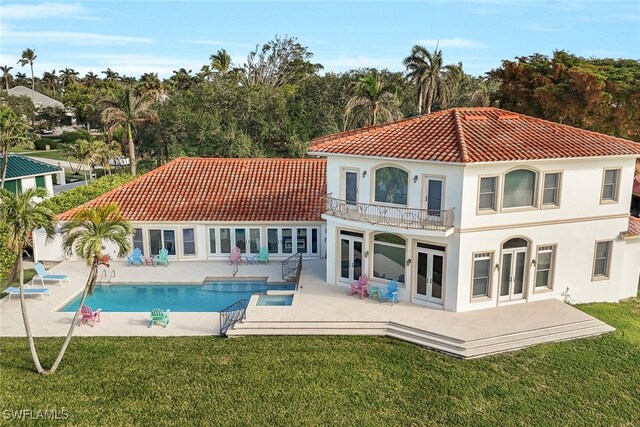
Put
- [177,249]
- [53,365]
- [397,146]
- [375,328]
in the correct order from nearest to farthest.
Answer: [53,365] < [375,328] < [397,146] < [177,249]

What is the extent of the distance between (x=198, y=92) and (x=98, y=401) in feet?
136

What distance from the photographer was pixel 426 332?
61.3 ft

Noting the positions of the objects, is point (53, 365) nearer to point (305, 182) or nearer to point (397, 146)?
point (397, 146)

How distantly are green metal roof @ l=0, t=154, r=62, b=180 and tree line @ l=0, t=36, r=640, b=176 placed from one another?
6497 millimetres

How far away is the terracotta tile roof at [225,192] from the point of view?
2814 cm

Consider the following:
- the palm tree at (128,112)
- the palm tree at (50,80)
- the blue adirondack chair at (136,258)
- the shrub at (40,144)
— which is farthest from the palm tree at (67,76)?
the blue adirondack chair at (136,258)

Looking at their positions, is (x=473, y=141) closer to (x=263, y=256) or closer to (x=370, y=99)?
(x=263, y=256)

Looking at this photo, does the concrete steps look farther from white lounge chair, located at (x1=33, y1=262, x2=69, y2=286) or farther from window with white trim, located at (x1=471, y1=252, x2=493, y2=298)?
white lounge chair, located at (x1=33, y1=262, x2=69, y2=286)

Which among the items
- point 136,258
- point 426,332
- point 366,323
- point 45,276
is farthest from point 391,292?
point 45,276

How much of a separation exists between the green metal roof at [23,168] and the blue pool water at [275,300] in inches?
1130

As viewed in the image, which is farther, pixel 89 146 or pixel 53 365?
pixel 89 146

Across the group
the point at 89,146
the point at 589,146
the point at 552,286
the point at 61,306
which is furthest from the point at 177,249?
the point at 89,146

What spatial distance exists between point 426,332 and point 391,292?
268 centimetres

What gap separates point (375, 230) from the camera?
2138cm
